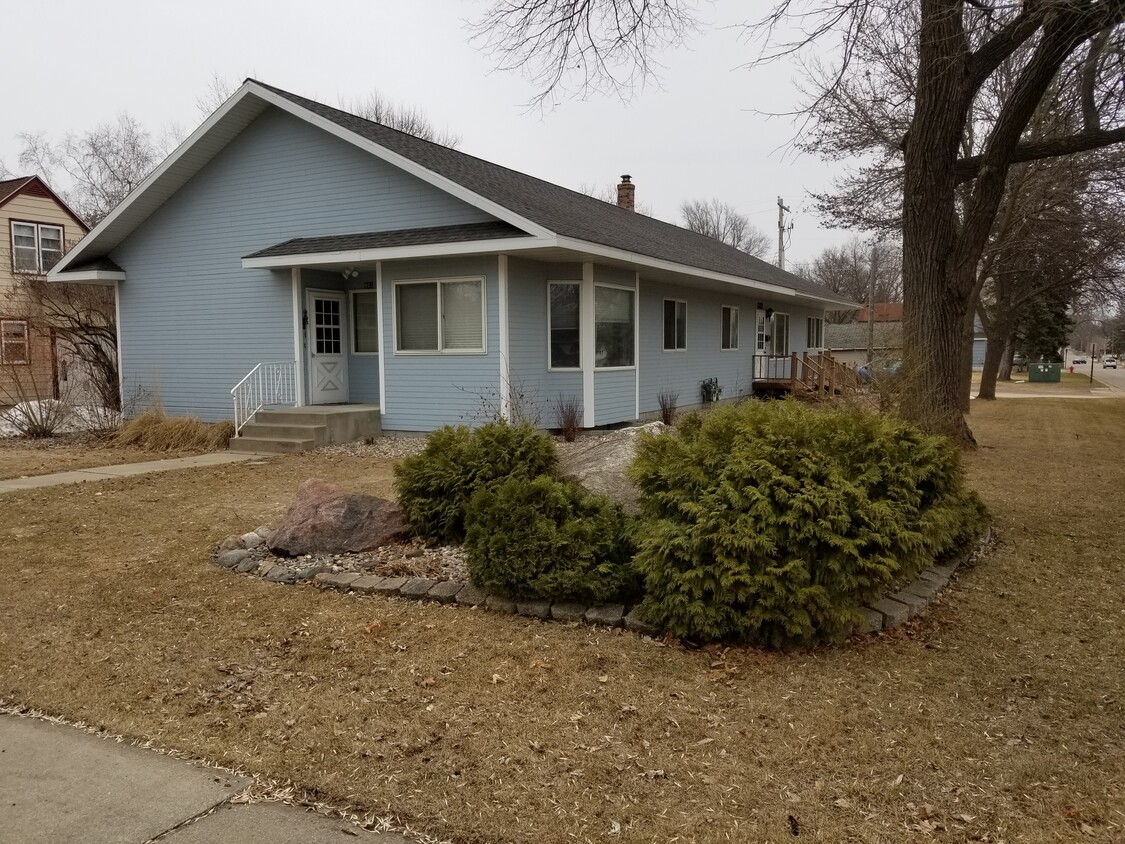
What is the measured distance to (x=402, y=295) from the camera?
1273 cm

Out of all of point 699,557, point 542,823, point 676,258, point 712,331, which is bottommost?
point 542,823

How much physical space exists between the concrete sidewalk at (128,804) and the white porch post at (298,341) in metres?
10.7

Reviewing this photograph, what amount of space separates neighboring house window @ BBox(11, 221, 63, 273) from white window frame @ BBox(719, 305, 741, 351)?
64.5 feet

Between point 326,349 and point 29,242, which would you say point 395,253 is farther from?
point 29,242

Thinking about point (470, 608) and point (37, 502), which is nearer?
point (470, 608)

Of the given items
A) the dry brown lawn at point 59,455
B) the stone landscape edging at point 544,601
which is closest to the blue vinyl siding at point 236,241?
the dry brown lawn at point 59,455

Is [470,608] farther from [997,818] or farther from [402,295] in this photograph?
[402,295]

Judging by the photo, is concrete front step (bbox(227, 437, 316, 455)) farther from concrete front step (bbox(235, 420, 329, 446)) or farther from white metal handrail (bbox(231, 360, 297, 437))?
white metal handrail (bbox(231, 360, 297, 437))

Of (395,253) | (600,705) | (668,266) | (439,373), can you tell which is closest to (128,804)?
(600,705)

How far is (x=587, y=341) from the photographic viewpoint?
499 inches

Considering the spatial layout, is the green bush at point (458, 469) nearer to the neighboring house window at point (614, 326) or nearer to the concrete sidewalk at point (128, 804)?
the concrete sidewalk at point (128, 804)

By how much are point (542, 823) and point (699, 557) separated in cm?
166

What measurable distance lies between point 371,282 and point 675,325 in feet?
19.8

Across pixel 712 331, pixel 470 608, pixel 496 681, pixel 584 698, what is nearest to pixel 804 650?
pixel 584 698
